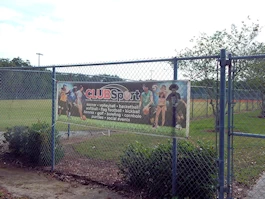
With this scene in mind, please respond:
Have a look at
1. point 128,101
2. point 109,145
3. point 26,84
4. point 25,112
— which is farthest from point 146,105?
point 25,112

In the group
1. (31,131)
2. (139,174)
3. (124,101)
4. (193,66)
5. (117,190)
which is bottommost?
(117,190)

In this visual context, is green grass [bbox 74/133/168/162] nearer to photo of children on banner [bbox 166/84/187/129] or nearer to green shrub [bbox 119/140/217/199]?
green shrub [bbox 119/140/217/199]

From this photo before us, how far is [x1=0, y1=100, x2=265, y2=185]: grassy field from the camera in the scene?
6121 mm

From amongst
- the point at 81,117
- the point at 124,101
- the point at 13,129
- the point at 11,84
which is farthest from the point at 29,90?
the point at 124,101

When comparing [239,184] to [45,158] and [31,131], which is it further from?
[31,131]

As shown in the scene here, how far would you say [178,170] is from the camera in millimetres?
4594

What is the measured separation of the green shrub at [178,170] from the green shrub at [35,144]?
91.5 inches

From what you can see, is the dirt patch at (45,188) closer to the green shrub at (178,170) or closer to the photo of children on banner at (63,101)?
the green shrub at (178,170)

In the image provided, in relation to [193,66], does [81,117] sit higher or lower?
lower

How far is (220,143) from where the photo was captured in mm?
3961

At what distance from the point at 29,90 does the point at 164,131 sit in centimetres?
558

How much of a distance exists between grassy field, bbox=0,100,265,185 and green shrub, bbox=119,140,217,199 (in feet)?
1.60

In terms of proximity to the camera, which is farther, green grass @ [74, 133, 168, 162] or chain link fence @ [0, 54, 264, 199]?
green grass @ [74, 133, 168, 162]

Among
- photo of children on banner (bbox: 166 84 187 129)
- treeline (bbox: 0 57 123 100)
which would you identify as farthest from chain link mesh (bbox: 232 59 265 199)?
treeline (bbox: 0 57 123 100)
